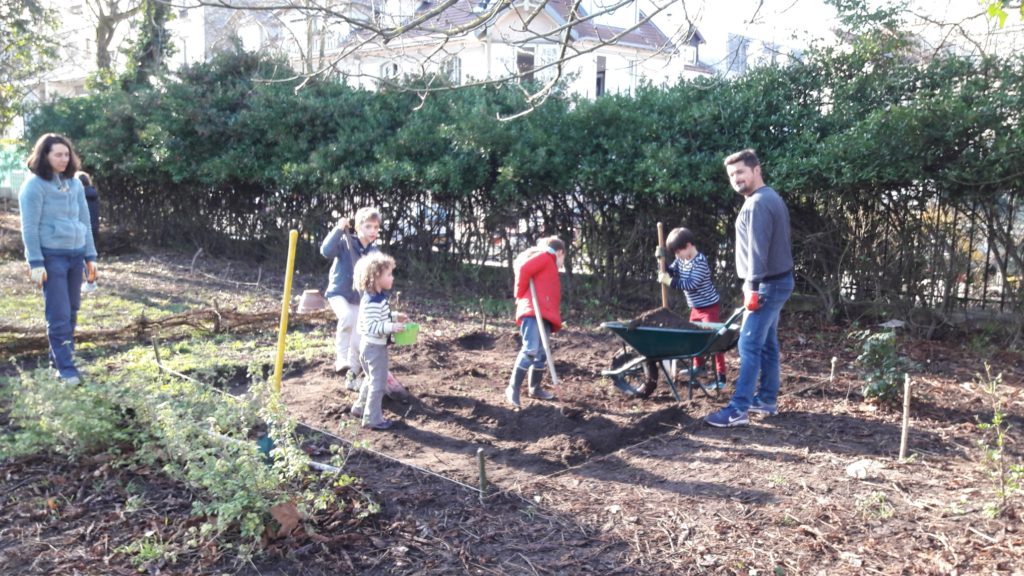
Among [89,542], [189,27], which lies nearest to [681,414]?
[89,542]

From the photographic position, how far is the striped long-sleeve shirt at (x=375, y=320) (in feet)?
18.1

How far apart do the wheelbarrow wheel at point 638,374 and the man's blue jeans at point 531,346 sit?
0.66 metres

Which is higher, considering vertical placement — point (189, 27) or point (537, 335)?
point (189, 27)

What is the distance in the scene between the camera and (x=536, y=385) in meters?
6.40

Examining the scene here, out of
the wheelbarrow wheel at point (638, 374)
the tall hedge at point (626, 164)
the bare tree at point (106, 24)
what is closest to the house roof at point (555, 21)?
the tall hedge at point (626, 164)

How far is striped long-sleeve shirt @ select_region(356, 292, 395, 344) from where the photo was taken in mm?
5504

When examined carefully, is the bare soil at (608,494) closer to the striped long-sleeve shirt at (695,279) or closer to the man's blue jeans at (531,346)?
the man's blue jeans at (531,346)

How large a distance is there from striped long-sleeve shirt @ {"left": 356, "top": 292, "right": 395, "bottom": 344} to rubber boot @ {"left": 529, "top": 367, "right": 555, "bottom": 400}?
1.30 m

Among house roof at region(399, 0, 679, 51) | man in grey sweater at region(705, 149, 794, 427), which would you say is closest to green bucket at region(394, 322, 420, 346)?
house roof at region(399, 0, 679, 51)

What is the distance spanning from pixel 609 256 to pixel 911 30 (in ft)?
12.8

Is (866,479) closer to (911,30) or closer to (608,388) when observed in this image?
(608,388)

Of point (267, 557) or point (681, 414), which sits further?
point (681, 414)

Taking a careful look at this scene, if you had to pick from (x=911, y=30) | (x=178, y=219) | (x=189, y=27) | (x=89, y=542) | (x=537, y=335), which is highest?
Result: (x=189, y=27)

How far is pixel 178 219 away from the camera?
15.1 meters
